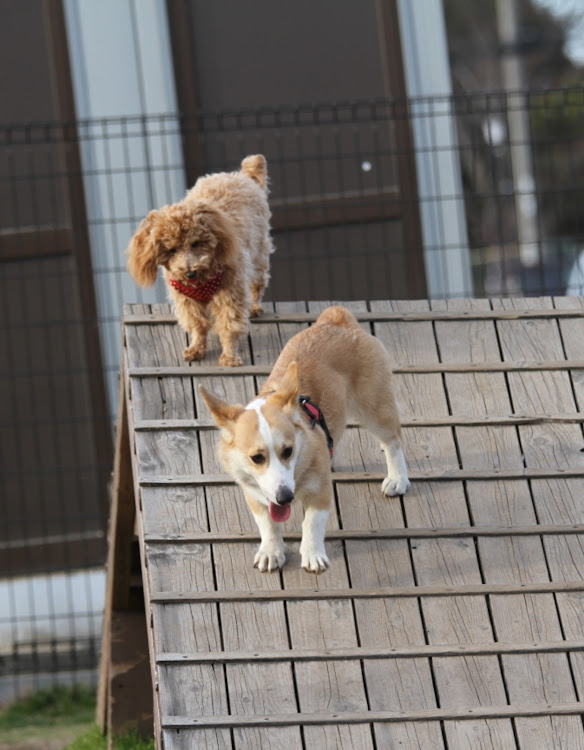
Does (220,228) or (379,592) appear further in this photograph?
(220,228)

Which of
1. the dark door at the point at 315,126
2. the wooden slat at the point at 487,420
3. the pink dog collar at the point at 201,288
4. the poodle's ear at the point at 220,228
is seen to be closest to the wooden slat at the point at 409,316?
the pink dog collar at the point at 201,288

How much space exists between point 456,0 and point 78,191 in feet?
76.1

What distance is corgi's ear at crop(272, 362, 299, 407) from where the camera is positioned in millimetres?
4297

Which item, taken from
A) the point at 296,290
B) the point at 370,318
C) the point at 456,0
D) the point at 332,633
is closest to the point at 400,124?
the point at 296,290

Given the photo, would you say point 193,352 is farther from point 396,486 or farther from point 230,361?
point 396,486

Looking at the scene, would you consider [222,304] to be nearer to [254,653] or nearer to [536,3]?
[254,653]

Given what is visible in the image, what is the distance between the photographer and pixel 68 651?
7984 millimetres

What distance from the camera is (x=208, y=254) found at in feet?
17.7

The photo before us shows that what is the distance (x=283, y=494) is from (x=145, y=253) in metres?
1.71

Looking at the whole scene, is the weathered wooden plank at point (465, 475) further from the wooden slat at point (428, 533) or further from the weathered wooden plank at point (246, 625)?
the weathered wooden plank at point (246, 625)

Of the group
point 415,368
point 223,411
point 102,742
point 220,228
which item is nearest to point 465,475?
point 415,368

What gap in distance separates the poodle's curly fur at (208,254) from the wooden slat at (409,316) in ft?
0.41

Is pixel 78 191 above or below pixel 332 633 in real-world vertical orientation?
above

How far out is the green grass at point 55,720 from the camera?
6824mm
